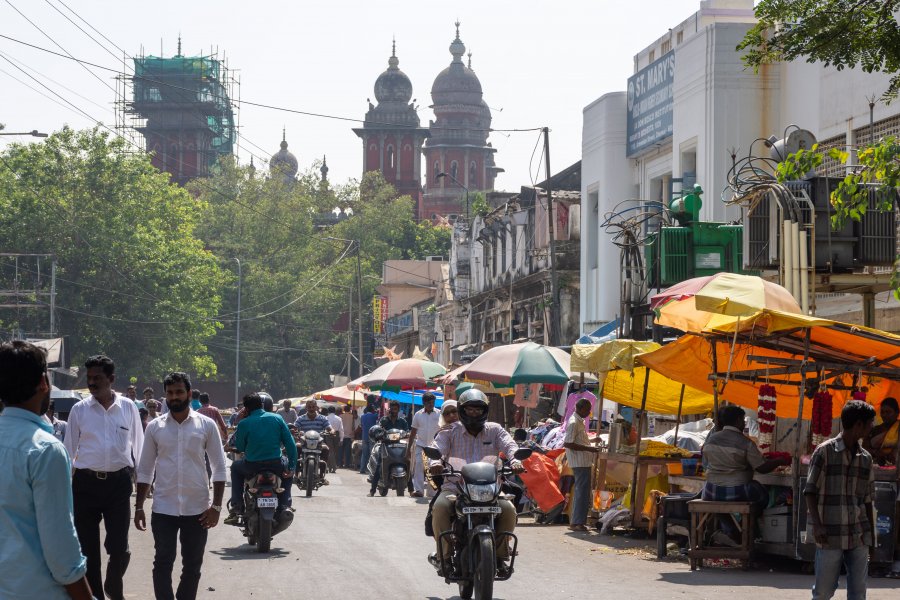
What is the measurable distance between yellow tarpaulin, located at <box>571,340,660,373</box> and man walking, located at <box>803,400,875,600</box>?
7.05 metres

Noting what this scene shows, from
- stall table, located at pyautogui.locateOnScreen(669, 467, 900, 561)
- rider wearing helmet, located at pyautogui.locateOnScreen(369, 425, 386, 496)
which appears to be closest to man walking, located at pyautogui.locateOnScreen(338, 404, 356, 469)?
rider wearing helmet, located at pyautogui.locateOnScreen(369, 425, 386, 496)

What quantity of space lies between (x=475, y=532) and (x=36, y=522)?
5.43 metres

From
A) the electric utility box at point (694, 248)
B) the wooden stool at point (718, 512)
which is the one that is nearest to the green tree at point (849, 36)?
the wooden stool at point (718, 512)

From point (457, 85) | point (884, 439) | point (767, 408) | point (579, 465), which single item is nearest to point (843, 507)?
point (884, 439)

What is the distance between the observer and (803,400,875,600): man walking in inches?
345

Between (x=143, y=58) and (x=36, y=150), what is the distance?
→ 61.3 metres

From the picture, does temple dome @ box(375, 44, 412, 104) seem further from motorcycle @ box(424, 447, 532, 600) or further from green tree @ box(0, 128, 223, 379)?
motorcycle @ box(424, 447, 532, 600)

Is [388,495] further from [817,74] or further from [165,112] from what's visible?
[165,112]

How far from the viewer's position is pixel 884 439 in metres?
13.4

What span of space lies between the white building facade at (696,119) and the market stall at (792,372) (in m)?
6.68

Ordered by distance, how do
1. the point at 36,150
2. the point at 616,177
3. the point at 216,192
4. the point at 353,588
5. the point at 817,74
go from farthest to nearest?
1. the point at 216,192
2. the point at 36,150
3. the point at 616,177
4. the point at 817,74
5. the point at 353,588

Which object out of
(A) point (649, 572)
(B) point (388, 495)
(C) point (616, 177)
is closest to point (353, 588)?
(A) point (649, 572)

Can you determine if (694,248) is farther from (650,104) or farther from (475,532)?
(475,532)

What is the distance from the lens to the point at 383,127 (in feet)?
431
